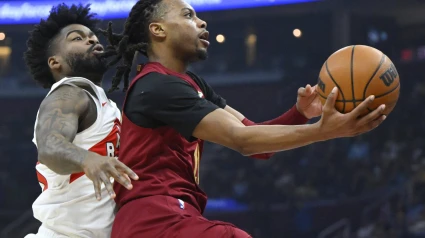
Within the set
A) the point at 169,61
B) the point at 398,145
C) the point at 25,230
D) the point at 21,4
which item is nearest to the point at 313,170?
the point at 398,145

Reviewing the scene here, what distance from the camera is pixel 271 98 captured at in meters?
12.9

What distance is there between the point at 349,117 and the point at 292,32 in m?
11.3

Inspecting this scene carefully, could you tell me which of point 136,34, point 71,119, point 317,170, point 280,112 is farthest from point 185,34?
point 280,112

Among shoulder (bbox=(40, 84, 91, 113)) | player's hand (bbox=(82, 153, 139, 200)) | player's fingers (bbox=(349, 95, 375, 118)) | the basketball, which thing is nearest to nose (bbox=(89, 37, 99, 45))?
shoulder (bbox=(40, 84, 91, 113))

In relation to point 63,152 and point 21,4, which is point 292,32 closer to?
point 21,4

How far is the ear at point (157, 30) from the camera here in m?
3.09

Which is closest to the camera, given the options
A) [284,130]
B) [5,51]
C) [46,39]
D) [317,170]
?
[284,130]

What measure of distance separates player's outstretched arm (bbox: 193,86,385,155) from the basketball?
0.19ft

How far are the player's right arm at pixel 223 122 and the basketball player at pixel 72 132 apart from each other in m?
0.31

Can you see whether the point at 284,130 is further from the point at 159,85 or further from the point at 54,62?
the point at 54,62

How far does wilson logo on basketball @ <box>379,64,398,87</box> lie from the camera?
95.7 inches

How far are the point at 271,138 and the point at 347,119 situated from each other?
0.36m

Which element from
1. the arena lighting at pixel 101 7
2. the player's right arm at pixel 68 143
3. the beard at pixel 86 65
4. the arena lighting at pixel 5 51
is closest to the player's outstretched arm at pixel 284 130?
the player's right arm at pixel 68 143

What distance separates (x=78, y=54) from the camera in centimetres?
363
